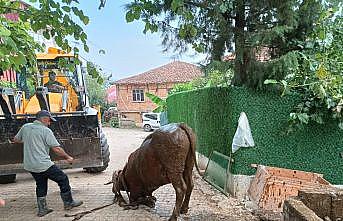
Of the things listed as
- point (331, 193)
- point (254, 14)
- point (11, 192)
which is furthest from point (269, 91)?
A: point (11, 192)

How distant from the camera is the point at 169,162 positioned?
579cm

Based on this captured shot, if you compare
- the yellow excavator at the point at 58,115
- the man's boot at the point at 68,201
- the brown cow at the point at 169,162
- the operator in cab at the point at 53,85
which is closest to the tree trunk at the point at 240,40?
the brown cow at the point at 169,162

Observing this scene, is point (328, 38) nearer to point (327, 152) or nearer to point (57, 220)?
point (327, 152)

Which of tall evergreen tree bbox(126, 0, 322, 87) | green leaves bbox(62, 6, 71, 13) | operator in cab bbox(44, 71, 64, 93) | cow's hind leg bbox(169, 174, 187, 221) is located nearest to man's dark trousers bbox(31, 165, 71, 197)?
cow's hind leg bbox(169, 174, 187, 221)

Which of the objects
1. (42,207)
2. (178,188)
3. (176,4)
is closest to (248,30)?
(176,4)

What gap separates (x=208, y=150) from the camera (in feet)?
33.8

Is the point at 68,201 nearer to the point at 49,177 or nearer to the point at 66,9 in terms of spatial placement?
the point at 49,177

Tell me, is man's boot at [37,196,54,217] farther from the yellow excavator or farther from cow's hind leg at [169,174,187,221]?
cow's hind leg at [169,174,187,221]

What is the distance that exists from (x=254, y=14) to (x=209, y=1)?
1058mm

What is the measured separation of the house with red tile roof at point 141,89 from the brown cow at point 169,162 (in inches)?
1270

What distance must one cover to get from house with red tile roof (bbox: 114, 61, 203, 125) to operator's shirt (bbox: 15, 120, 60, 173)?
32223 mm

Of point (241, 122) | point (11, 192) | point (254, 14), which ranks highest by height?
point (254, 14)

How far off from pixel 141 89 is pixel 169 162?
35.1m

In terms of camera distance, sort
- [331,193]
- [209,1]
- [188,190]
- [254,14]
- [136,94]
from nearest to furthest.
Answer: [331,193], [188,190], [209,1], [254,14], [136,94]
